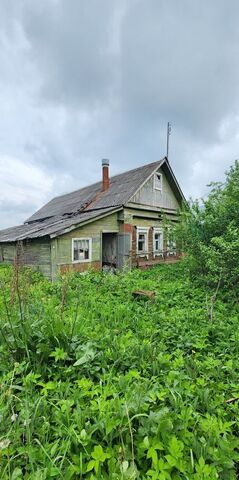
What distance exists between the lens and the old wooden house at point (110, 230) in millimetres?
10523

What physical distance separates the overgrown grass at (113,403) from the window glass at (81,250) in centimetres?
774

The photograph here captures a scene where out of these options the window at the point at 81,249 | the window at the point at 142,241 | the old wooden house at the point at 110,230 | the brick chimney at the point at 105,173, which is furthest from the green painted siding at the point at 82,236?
the brick chimney at the point at 105,173

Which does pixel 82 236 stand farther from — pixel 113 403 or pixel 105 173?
pixel 113 403

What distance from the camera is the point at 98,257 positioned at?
12.1 metres

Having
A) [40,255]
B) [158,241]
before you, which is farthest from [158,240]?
[40,255]

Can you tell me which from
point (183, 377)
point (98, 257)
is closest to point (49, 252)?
point (98, 257)

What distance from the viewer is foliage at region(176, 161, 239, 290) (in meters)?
6.28

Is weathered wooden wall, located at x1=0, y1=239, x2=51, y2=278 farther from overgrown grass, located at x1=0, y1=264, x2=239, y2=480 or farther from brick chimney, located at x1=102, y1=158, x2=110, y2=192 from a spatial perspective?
overgrown grass, located at x1=0, y1=264, x2=239, y2=480

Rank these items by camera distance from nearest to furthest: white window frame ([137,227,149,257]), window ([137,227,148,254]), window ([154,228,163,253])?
1. white window frame ([137,227,149,257])
2. window ([137,227,148,254])
3. window ([154,228,163,253])

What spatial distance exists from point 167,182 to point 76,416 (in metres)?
15.9

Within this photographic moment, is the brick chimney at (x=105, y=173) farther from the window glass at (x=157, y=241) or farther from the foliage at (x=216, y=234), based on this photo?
the foliage at (x=216, y=234)

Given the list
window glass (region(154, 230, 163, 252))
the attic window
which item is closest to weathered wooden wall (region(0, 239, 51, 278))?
window glass (region(154, 230, 163, 252))

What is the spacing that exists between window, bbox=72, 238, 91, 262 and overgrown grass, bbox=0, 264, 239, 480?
7.67 meters

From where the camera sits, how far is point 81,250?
37.4ft
